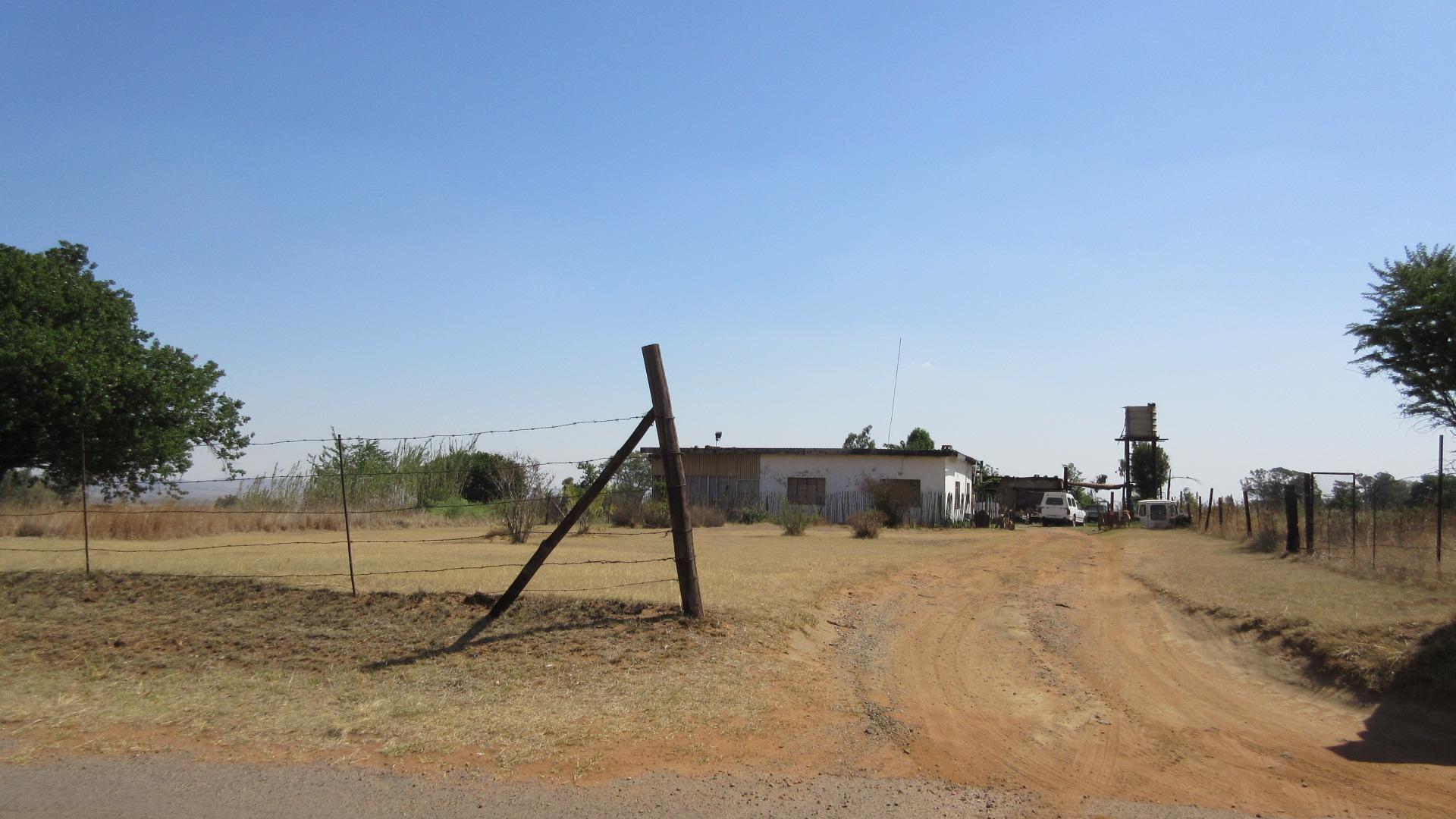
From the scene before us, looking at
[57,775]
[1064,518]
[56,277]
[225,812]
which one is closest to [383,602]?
[57,775]

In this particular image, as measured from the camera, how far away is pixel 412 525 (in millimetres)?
28359

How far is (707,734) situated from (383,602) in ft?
18.0

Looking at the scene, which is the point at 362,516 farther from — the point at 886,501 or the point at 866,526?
the point at 886,501

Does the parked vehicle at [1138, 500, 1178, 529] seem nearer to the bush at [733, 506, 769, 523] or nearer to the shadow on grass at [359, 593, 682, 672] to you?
the bush at [733, 506, 769, 523]

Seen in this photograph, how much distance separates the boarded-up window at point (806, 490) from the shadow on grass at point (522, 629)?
2876cm

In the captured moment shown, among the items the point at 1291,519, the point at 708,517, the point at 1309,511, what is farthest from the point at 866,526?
the point at 1309,511

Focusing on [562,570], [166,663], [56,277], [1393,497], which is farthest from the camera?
[1393,497]

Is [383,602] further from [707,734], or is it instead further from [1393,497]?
[1393,497]

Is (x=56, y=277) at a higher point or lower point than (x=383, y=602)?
higher

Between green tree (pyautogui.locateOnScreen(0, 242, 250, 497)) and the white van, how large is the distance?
35.9 metres

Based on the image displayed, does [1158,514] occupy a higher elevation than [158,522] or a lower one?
lower

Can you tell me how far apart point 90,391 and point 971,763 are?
49.2ft

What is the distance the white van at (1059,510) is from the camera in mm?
43531

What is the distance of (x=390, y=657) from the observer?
846 centimetres
